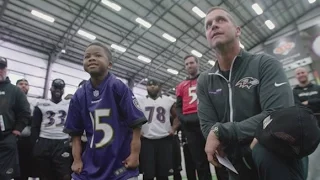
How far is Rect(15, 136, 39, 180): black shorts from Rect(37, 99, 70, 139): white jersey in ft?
2.21

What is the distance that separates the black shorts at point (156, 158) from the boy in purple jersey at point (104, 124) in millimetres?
1700

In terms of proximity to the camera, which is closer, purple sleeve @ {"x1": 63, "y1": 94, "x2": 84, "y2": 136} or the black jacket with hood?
purple sleeve @ {"x1": 63, "y1": 94, "x2": 84, "y2": 136}

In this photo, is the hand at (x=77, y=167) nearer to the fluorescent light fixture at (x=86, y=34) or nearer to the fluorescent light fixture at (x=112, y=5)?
the fluorescent light fixture at (x=112, y=5)

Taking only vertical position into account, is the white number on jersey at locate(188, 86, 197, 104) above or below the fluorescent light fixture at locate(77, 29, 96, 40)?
below

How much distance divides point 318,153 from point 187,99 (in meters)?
2.27

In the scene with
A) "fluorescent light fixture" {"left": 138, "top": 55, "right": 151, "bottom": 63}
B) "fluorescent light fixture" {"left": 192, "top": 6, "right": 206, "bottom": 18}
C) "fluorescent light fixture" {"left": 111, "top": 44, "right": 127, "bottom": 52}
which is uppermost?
"fluorescent light fixture" {"left": 192, "top": 6, "right": 206, "bottom": 18}

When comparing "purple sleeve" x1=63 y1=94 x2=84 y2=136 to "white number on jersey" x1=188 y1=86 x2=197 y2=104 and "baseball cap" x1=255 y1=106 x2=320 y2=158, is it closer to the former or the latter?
"baseball cap" x1=255 y1=106 x2=320 y2=158

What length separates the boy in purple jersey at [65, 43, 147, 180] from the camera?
6.28 feet

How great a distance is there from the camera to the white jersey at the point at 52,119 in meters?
3.81

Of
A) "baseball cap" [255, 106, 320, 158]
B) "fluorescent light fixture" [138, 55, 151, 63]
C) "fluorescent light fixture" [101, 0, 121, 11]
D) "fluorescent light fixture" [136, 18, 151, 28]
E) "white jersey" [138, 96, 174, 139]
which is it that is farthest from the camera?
"fluorescent light fixture" [138, 55, 151, 63]

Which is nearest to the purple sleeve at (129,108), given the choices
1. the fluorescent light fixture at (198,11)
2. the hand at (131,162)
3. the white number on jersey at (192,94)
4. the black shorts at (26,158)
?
the hand at (131,162)

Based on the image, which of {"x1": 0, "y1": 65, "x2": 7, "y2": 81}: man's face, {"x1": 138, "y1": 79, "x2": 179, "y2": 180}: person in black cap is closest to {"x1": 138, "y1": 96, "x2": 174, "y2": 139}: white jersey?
{"x1": 138, "y1": 79, "x2": 179, "y2": 180}: person in black cap

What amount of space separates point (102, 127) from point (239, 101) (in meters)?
1.20

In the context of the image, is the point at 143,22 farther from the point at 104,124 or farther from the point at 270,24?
the point at 104,124
